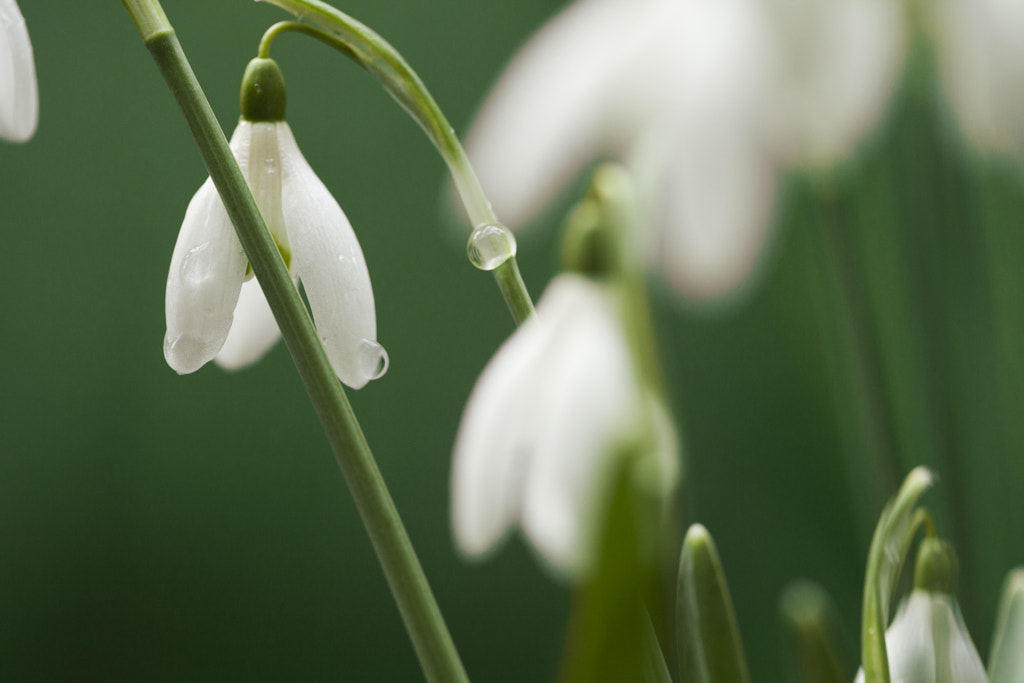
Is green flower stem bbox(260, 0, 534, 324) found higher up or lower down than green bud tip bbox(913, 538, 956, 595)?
higher up

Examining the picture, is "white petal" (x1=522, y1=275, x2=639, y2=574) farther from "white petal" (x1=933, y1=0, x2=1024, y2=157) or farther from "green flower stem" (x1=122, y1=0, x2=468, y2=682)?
"white petal" (x1=933, y1=0, x2=1024, y2=157)

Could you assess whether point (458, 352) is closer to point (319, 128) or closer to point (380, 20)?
point (319, 128)

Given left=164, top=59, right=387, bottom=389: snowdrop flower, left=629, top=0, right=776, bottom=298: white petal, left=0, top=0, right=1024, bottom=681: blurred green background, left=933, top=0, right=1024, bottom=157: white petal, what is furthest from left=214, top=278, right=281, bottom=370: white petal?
left=0, top=0, right=1024, bottom=681: blurred green background

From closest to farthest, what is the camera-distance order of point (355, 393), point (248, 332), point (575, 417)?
point (575, 417), point (248, 332), point (355, 393)

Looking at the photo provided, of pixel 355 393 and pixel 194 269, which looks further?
pixel 355 393

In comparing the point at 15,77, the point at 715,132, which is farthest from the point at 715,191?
the point at 15,77

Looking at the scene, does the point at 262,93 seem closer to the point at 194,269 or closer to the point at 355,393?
the point at 194,269
